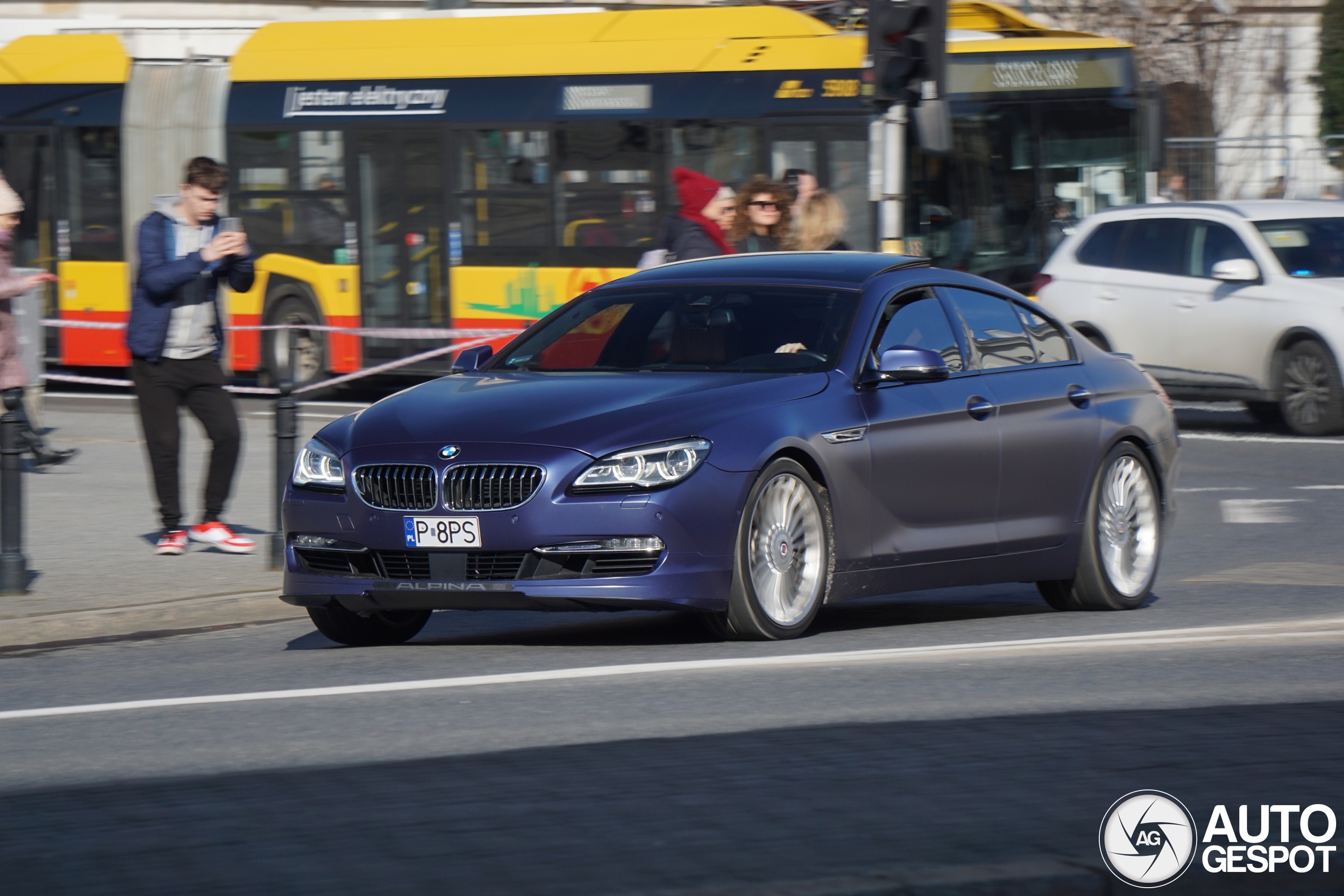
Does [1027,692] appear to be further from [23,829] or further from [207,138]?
[207,138]

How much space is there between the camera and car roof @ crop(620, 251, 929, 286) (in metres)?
8.86

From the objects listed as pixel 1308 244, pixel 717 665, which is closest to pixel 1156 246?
pixel 1308 244

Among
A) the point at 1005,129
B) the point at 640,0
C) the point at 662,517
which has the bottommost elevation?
the point at 662,517

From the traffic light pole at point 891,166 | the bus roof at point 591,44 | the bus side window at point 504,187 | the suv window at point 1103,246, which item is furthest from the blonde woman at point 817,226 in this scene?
the bus side window at point 504,187

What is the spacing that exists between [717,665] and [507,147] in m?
14.1

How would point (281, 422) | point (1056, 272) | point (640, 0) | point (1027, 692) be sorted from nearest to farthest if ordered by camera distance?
1. point (1027, 692)
2. point (281, 422)
3. point (1056, 272)
4. point (640, 0)

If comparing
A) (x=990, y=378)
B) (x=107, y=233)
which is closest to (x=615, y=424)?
(x=990, y=378)

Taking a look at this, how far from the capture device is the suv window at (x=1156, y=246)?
59.7 feet

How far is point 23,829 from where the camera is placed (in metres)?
5.00

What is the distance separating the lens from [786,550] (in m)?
7.99

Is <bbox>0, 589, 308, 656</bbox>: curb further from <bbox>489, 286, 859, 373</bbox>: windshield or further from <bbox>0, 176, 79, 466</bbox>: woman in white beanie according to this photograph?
<bbox>0, 176, 79, 466</bbox>: woman in white beanie

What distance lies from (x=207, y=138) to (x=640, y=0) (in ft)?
15.2

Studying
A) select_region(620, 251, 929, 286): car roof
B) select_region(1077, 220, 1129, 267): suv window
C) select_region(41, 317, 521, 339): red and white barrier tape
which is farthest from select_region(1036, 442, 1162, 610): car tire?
select_region(41, 317, 521, 339): red and white barrier tape

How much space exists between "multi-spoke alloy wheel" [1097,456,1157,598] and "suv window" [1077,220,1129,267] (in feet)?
29.6
